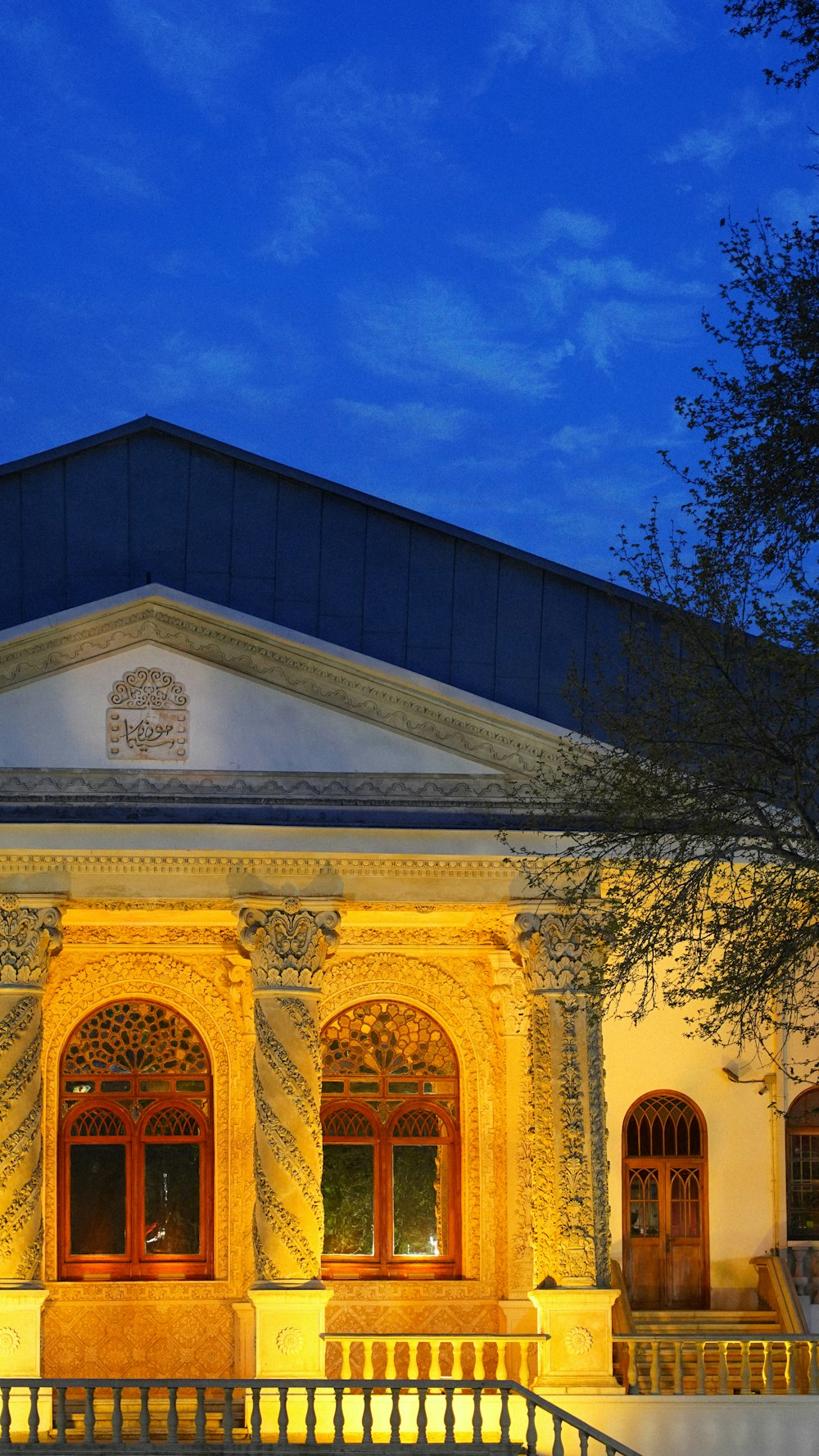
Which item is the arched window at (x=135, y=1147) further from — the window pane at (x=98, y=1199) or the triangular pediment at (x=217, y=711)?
the triangular pediment at (x=217, y=711)

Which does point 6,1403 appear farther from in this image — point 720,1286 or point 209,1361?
point 720,1286

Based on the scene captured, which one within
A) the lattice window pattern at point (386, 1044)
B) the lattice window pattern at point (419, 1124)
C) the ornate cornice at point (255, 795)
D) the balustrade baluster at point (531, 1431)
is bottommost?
the balustrade baluster at point (531, 1431)

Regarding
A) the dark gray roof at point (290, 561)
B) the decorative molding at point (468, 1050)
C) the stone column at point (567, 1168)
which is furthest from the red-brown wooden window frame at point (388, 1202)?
the dark gray roof at point (290, 561)

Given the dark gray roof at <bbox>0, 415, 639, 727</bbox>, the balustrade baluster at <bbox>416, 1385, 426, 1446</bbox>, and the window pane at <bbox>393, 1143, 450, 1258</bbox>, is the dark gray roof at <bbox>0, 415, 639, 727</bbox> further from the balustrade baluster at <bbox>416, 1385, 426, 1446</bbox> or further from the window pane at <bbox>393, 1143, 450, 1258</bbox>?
the balustrade baluster at <bbox>416, 1385, 426, 1446</bbox>

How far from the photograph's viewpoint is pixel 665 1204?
2438 cm

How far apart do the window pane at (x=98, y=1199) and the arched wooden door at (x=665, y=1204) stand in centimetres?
560

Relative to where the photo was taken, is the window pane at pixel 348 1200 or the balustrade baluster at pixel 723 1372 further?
the window pane at pixel 348 1200

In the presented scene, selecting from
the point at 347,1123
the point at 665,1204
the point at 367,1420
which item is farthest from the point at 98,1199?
the point at 665,1204

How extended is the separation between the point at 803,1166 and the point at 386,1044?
16.5ft

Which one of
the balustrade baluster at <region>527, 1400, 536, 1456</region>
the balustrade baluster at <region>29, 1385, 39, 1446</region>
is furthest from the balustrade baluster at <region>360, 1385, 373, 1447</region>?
the balustrade baluster at <region>29, 1385, 39, 1446</region>

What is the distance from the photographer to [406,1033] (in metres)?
24.1

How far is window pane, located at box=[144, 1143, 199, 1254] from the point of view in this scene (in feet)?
76.4

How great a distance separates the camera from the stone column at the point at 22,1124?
1922cm

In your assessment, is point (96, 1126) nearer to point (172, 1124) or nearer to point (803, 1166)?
point (172, 1124)
